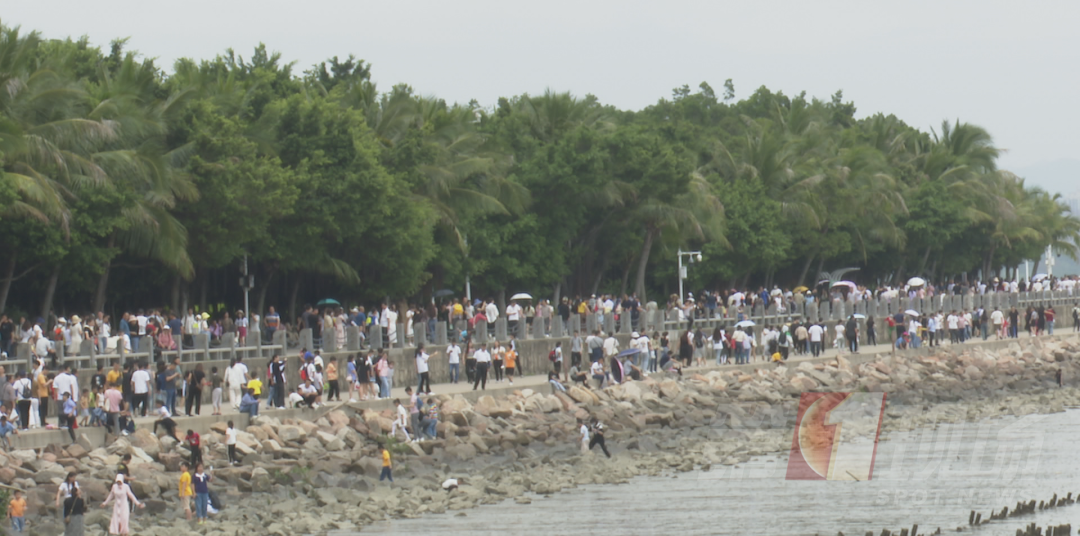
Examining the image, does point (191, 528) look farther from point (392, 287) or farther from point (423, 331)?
point (392, 287)

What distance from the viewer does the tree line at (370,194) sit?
105 ft

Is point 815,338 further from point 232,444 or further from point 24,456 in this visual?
point 24,456

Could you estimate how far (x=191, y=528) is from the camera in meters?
21.7

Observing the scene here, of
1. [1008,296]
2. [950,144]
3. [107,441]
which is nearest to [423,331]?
[107,441]

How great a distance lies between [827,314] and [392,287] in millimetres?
16642

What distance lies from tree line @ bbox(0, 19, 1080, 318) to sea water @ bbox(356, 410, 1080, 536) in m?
12.8

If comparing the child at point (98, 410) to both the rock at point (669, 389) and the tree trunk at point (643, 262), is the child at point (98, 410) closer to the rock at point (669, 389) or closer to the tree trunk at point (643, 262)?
the rock at point (669, 389)

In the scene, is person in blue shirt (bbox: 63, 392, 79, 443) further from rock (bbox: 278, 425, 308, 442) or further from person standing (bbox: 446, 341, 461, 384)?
person standing (bbox: 446, 341, 461, 384)

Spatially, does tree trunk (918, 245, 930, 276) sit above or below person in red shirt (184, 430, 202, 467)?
above

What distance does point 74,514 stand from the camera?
65.5 ft

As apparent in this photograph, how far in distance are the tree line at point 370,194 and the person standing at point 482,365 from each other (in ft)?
19.6

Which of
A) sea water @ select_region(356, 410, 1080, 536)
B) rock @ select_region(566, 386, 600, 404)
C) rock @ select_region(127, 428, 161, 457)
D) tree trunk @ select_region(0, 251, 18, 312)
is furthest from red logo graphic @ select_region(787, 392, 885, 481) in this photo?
tree trunk @ select_region(0, 251, 18, 312)

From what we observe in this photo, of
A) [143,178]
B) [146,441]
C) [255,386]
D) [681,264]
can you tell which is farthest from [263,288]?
[681,264]

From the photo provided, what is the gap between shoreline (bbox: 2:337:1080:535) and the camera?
2409 centimetres
